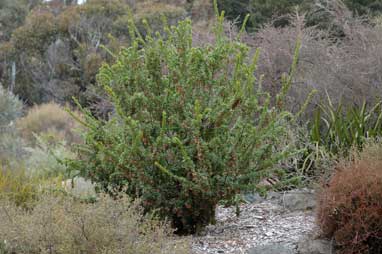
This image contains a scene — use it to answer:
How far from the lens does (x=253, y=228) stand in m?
6.63

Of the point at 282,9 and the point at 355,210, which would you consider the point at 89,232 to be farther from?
the point at 282,9

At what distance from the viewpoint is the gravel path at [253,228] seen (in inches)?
239

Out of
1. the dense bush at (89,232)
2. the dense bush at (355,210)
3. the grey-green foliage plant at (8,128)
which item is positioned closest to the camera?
the dense bush at (89,232)

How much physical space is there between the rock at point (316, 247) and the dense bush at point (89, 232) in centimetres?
112

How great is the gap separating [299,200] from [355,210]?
192 cm

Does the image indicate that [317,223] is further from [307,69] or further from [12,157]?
[12,157]

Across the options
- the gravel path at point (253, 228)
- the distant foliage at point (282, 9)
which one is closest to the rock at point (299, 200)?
the gravel path at point (253, 228)

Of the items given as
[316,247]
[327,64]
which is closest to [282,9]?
[327,64]

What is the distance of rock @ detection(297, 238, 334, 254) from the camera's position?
562cm

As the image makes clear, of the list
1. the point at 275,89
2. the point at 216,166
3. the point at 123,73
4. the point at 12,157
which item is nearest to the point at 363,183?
the point at 216,166

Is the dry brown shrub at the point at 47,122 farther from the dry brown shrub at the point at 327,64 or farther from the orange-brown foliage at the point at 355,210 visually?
the orange-brown foliage at the point at 355,210

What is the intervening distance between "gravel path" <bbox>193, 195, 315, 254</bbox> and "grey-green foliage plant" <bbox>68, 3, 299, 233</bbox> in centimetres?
30

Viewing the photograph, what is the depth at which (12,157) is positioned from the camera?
12180 millimetres

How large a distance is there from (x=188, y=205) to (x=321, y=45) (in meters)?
6.86
